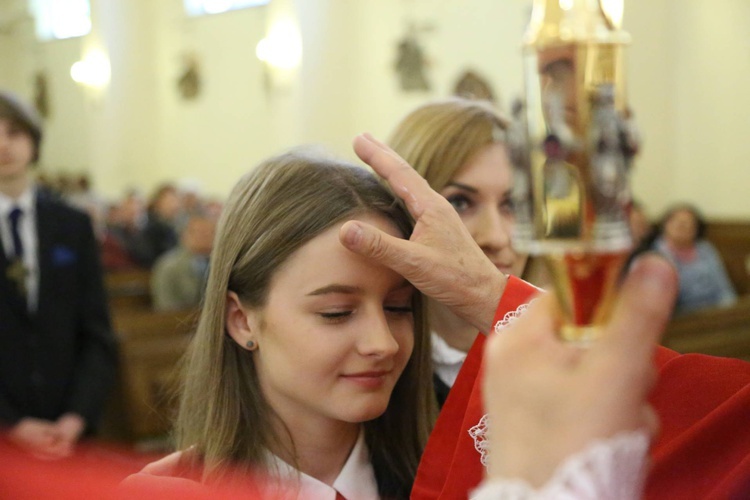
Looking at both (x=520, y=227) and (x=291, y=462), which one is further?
(x=291, y=462)

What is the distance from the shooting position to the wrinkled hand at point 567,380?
61 centimetres

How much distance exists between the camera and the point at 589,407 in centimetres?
62

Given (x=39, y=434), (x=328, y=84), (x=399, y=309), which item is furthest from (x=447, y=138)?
(x=328, y=84)

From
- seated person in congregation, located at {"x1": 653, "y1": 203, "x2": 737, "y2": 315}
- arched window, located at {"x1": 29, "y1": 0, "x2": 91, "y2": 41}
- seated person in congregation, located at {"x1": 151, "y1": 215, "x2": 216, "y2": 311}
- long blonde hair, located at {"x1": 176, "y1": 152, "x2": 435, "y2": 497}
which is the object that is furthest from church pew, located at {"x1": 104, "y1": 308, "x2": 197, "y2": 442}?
arched window, located at {"x1": 29, "y1": 0, "x2": 91, "y2": 41}

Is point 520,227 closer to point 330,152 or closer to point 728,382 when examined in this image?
point 728,382

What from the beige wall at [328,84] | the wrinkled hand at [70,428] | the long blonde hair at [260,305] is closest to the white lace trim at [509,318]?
the long blonde hair at [260,305]

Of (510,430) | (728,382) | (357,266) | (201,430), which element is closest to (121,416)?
(201,430)

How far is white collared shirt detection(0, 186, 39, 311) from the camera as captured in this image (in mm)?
3082

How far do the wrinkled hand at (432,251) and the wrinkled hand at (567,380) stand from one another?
23.5 inches

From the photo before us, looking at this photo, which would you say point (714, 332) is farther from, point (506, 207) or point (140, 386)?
point (506, 207)

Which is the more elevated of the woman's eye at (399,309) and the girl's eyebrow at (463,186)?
the girl's eyebrow at (463,186)

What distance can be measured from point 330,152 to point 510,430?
1174 millimetres

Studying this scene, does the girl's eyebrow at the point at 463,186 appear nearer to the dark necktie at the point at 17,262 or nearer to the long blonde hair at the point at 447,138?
the long blonde hair at the point at 447,138

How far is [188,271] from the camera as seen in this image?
7.04m
